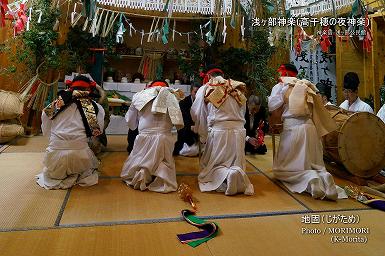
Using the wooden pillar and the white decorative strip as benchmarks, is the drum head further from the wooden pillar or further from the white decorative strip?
the wooden pillar

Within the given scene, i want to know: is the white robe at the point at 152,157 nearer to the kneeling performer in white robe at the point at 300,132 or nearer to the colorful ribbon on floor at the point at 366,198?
the kneeling performer in white robe at the point at 300,132

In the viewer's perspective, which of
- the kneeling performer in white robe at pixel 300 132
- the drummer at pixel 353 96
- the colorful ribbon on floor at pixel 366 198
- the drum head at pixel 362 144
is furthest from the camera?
the drummer at pixel 353 96

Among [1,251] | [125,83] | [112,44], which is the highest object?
[112,44]

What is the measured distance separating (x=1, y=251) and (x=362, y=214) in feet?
9.45

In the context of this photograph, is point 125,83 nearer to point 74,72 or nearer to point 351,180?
point 74,72

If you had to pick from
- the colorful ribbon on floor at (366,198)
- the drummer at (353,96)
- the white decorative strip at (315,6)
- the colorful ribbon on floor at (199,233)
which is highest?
the white decorative strip at (315,6)

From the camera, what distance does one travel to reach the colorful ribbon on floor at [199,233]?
7.08ft

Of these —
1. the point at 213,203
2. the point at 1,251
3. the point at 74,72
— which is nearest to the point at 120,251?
the point at 1,251

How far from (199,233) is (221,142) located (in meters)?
1.40

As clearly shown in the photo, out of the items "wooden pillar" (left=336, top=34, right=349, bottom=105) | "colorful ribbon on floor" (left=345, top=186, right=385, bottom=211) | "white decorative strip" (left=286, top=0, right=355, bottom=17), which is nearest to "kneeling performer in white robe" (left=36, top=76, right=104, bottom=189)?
"colorful ribbon on floor" (left=345, top=186, right=385, bottom=211)

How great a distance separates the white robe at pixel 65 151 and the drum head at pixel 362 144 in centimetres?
310

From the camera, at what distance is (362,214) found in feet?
8.98

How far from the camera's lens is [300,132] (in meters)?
3.46

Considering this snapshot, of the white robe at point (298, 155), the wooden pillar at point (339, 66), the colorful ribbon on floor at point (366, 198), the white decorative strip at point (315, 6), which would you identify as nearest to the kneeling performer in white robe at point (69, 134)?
the white robe at point (298, 155)
